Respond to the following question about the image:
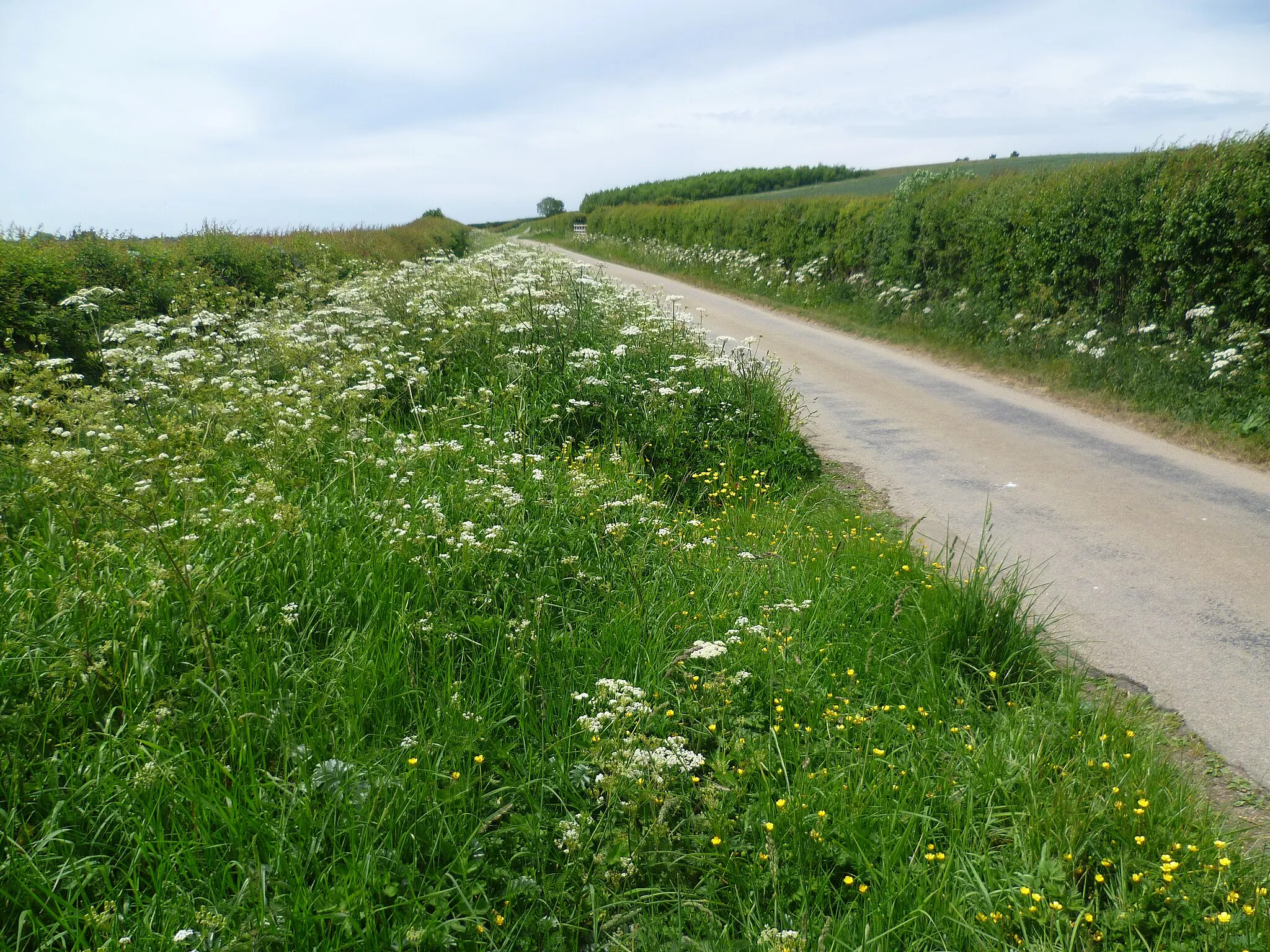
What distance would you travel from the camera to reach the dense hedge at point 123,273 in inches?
337

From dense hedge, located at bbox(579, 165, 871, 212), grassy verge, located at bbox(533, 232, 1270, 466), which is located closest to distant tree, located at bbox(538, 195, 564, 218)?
dense hedge, located at bbox(579, 165, 871, 212)

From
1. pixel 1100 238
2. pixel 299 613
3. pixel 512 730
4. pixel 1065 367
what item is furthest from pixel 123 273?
pixel 1100 238

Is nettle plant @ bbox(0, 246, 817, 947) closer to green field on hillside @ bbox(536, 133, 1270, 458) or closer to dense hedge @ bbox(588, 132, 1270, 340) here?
green field on hillside @ bbox(536, 133, 1270, 458)

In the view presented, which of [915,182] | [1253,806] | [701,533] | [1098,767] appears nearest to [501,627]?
[701,533]

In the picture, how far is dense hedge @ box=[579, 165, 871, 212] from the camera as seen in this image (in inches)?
→ 2621

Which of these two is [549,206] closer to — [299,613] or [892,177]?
[892,177]

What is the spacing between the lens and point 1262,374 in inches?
341

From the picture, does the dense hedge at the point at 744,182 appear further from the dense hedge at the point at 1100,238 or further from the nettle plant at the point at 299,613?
the nettle plant at the point at 299,613

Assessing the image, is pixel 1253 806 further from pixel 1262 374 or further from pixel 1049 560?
pixel 1262 374

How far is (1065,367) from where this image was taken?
37.1 ft

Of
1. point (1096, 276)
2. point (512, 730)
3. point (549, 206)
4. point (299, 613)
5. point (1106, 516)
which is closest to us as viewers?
point (512, 730)

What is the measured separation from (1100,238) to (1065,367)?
2020mm

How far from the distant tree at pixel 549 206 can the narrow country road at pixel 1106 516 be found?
99.5 meters

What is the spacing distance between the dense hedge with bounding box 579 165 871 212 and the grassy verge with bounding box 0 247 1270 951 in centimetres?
6390
